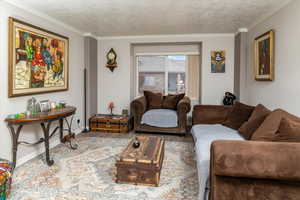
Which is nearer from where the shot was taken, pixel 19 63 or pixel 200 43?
pixel 19 63

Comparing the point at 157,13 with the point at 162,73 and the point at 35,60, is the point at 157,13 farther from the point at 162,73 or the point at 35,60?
the point at 162,73

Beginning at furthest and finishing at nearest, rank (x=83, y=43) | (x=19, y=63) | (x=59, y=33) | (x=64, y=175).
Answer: (x=83, y=43) < (x=59, y=33) < (x=19, y=63) < (x=64, y=175)

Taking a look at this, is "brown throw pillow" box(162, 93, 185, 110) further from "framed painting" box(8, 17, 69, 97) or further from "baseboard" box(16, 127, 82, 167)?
"baseboard" box(16, 127, 82, 167)

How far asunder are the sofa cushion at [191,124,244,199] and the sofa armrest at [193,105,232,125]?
38 centimetres

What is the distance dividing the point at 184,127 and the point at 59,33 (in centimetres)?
305

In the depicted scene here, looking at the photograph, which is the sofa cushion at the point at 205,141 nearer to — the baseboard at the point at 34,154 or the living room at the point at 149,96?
the living room at the point at 149,96

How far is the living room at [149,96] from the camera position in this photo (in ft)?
6.17

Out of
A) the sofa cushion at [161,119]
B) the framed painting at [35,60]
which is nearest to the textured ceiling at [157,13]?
the framed painting at [35,60]

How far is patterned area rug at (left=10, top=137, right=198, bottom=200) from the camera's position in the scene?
7.13 feet

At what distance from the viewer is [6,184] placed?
6.52ft

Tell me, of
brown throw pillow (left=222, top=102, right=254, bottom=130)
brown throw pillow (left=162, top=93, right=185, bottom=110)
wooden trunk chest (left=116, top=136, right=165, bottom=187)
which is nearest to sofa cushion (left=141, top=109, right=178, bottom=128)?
brown throw pillow (left=162, top=93, right=185, bottom=110)

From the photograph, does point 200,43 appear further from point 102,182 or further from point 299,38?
point 102,182

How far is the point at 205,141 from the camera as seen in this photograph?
2.57 meters

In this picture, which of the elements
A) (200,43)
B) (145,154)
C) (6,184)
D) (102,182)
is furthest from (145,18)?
(6,184)
